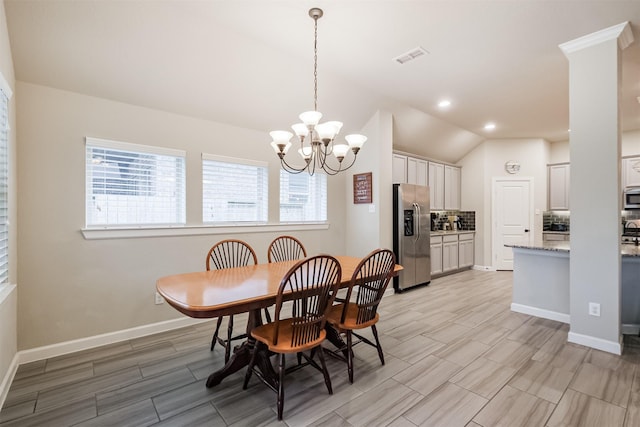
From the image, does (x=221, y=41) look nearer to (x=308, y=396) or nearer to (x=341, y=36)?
(x=341, y=36)

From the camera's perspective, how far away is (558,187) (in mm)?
6480

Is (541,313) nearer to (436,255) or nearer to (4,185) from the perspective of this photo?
(436,255)

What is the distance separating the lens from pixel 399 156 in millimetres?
5418

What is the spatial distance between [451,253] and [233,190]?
177 inches

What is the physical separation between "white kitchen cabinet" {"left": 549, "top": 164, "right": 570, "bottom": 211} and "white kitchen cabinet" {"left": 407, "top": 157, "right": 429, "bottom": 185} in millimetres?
2917

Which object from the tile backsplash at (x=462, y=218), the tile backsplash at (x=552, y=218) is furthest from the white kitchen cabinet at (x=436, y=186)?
the tile backsplash at (x=552, y=218)

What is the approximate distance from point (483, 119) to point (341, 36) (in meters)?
3.56

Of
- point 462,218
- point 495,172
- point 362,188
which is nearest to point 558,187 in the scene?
point 495,172

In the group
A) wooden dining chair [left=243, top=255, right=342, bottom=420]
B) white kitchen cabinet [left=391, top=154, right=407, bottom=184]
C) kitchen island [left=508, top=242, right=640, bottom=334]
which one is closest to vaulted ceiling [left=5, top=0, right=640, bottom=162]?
white kitchen cabinet [left=391, top=154, right=407, bottom=184]

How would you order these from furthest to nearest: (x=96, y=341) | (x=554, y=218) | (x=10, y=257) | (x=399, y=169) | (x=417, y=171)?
(x=554, y=218)
(x=417, y=171)
(x=399, y=169)
(x=96, y=341)
(x=10, y=257)

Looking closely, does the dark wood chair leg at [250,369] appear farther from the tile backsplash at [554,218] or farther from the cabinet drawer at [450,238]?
the tile backsplash at [554,218]

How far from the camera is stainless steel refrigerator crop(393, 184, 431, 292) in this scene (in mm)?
4793

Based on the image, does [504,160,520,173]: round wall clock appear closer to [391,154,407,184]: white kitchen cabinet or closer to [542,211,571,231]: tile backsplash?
[542,211,571,231]: tile backsplash

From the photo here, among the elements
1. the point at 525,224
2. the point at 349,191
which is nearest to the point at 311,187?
the point at 349,191
